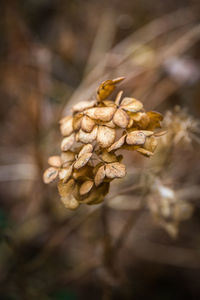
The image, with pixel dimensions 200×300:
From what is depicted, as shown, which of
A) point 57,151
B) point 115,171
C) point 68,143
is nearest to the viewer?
point 115,171

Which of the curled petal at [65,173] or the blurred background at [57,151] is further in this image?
the blurred background at [57,151]

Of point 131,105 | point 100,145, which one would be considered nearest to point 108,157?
point 100,145

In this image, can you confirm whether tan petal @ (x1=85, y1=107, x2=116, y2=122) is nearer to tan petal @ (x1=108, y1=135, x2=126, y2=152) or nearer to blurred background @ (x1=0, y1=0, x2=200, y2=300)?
tan petal @ (x1=108, y1=135, x2=126, y2=152)

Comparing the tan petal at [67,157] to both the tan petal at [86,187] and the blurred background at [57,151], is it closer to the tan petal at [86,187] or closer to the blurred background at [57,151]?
the tan petal at [86,187]

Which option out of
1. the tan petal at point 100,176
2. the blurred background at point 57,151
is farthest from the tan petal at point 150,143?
the blurred background at point 57,151

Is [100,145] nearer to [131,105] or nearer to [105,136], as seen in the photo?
[105,136]

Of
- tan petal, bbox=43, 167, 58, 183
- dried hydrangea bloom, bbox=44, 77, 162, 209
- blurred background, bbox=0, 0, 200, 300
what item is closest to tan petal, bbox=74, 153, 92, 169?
dried hydrangea bloom, bbox=44, 77, 162, 209

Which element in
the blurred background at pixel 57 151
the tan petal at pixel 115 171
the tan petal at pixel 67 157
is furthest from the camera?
the blurred background at pixel 57 151
